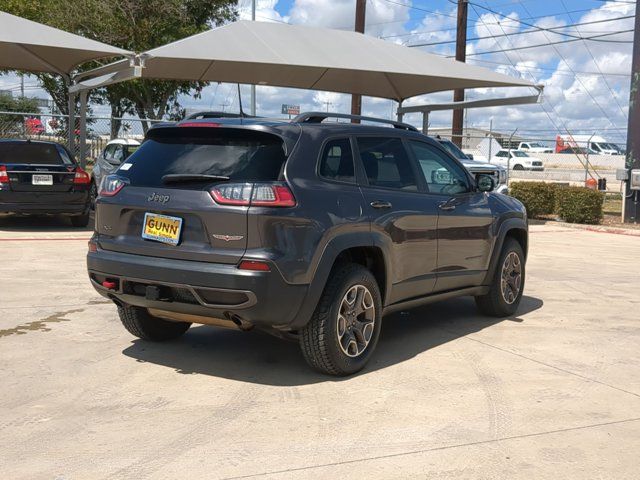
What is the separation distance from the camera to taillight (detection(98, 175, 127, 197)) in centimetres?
504

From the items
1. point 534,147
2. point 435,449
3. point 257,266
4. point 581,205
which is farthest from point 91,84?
point 534,147

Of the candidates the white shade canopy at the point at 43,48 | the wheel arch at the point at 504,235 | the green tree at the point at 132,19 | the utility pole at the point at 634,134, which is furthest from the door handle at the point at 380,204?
the green tree at the point at 132,19

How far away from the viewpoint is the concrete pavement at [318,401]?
12.2 ft

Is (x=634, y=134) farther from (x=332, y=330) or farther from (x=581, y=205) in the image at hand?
(x=332, y=330)

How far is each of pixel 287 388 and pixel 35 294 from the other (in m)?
3.80

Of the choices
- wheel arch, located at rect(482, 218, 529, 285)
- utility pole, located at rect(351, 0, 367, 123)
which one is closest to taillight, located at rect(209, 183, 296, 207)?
wheel arch, located at rect(482, 218, 529, 285)

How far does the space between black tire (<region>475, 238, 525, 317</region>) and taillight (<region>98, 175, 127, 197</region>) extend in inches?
141

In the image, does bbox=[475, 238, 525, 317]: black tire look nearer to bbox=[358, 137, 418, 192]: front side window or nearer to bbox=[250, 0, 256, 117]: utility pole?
bbox=[358, 137, 418, 192]: front side window

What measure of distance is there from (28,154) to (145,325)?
7976 mm

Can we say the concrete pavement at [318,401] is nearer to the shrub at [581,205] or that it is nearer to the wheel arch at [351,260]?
the wheel arch at [351,260]

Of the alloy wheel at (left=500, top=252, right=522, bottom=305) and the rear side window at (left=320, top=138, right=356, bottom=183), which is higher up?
the rear side window at (left=320, top=138, right=356, bottom=183)

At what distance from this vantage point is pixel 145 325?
5.72 metres

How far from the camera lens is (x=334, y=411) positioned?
4438mm

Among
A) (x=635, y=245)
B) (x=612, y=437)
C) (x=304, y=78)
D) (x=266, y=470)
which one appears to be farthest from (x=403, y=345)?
(x=304, y=78)
